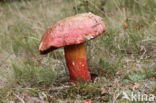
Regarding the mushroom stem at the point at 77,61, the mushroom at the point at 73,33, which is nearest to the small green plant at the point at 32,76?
the mushroom stem at the point at 77,61

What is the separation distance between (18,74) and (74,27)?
0.89 meters

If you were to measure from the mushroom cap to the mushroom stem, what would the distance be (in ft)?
0.87

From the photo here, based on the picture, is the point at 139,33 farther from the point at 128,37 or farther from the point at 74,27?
the point at 74,27

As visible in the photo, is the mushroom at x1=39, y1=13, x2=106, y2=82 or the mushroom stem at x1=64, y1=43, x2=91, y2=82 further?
the mushroom stem at x1=64, y1=43, x2=91, y2=82

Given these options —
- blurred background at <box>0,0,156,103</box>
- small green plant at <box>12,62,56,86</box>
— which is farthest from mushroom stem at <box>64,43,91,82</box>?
small green plant at <box>12,62,56,86</box>

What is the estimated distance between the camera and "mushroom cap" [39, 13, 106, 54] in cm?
180

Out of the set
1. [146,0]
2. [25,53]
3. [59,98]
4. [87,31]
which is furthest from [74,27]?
[146,0]

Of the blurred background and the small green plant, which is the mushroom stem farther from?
the small green plant

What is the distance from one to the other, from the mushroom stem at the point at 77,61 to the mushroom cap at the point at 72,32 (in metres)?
0.27

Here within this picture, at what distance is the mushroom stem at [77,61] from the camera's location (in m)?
2.08

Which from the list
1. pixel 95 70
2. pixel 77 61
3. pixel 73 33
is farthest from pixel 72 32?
pixel 95 70

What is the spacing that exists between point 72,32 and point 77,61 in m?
0.41

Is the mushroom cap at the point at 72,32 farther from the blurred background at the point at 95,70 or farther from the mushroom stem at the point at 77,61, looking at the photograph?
the blurred background at the point at 95,70

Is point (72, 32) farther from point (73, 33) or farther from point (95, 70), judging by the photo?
point (95, 70)
